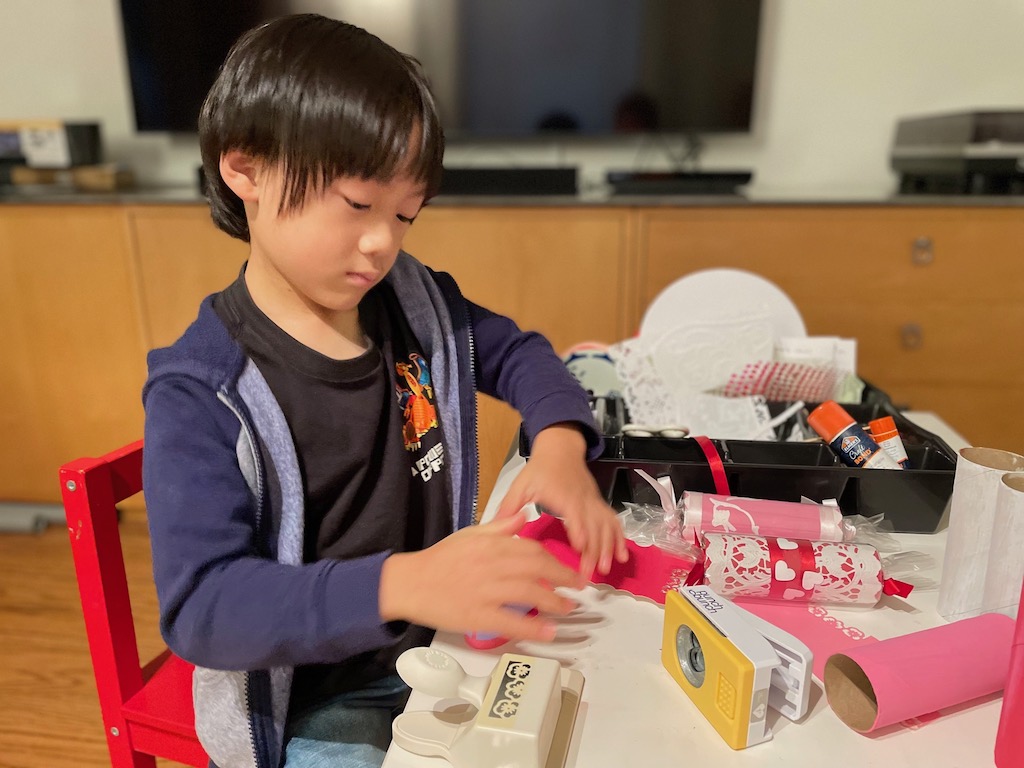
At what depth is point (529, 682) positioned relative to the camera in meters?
0.44

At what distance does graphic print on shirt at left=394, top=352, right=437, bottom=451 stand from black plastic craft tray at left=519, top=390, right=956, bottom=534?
11 cm

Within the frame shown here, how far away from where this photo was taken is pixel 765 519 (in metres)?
0.62

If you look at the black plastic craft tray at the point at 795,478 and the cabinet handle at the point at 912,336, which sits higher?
the black plastic craft tray at the point at 795,478

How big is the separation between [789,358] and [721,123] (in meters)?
1.21

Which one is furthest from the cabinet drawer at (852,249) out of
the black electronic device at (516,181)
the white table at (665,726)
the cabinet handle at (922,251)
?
the white table at (665,726)

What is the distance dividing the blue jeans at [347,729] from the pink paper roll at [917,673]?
1.24 ft

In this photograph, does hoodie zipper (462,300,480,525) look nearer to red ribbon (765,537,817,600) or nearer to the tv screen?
red ribbon (765,537,817,600)

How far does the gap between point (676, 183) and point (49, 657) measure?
1.66m

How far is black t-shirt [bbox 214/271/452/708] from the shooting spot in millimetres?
662

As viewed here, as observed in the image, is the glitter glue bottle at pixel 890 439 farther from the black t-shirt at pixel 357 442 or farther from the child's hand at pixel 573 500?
the black t-shirt at pixel 357 442

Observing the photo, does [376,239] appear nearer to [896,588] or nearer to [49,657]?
[896,588]

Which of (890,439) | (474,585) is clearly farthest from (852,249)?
(474,585)

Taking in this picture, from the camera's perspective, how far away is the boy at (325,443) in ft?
1.54

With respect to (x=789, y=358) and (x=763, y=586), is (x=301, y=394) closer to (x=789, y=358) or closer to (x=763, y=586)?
(x=763, y=586)
